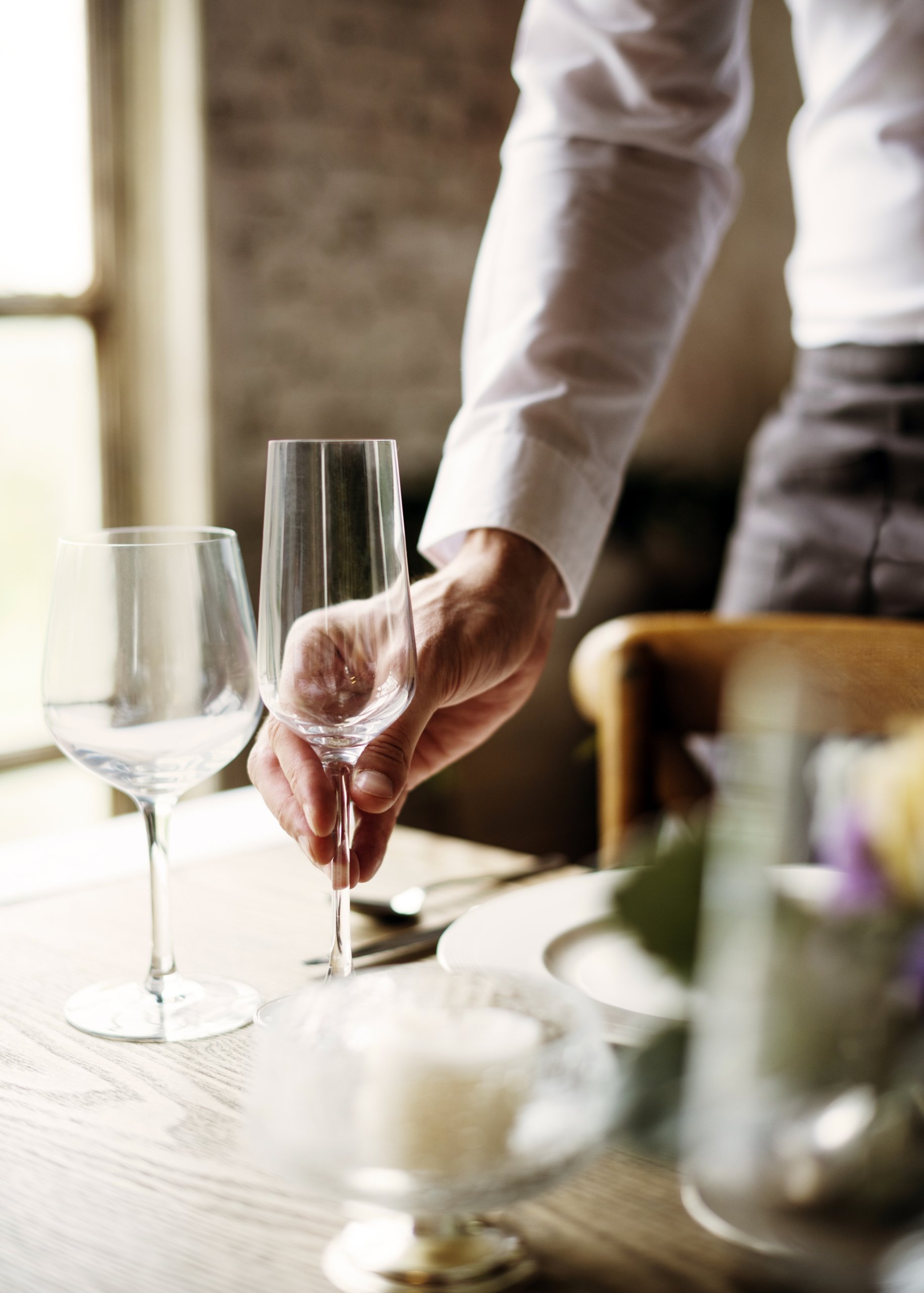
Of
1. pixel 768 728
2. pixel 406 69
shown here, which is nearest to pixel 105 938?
pixel 768 728

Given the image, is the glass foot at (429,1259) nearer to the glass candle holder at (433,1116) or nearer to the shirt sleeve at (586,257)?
the glass candle holder at (433,1116)

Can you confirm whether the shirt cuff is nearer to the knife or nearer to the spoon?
the spoon

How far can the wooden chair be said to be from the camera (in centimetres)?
109

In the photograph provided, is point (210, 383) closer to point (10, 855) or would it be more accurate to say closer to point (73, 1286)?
point (10, 855)

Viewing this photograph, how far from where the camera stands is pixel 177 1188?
0.50 meters

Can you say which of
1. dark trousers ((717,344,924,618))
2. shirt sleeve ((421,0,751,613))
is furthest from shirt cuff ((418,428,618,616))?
dark trousers ((717,344,924,618))

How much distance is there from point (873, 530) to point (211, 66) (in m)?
1.68

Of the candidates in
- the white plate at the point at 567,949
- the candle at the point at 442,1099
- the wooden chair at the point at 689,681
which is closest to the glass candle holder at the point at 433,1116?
the candle at the point at 442,1099

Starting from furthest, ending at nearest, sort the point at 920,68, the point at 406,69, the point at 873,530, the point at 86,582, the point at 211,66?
the point at 406,69
the point at 211,66
the point at 873,530
the point at 920,68
the point at 86,582

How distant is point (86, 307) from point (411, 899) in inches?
81.4

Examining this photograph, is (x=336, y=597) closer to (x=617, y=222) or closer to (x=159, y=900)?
(x=159, y=900)

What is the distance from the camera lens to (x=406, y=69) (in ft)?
9.44

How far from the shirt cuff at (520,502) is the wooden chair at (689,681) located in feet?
0.30

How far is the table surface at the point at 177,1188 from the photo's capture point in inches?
17.5
